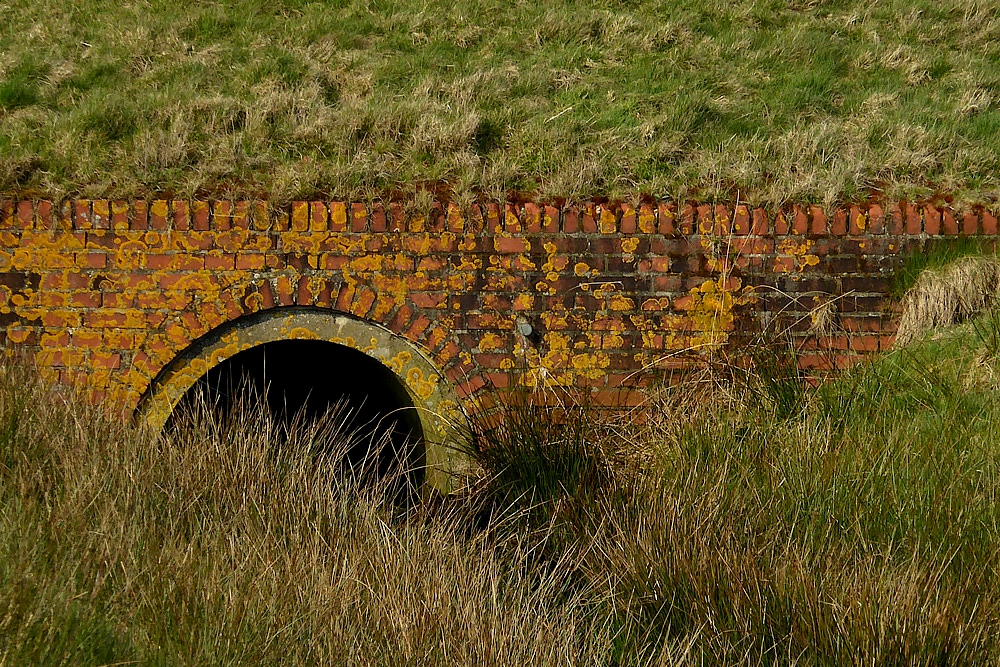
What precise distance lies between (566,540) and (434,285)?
1.53 meters

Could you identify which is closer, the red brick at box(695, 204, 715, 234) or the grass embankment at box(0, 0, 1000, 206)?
the red brick at box(695, 204, 715, 234)

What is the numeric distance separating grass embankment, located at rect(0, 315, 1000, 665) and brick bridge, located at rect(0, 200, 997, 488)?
1.32 feet

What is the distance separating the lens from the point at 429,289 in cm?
475

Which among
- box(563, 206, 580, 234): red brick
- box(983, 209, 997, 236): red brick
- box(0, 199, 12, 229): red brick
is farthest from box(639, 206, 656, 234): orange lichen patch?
box(0, 199, 12, 229): red brick

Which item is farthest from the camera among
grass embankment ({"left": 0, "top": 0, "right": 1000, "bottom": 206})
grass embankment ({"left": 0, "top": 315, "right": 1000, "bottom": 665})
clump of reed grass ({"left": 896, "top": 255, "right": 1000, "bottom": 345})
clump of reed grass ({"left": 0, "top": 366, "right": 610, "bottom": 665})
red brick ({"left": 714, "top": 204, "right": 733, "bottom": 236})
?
grass embankment ({"left": 0, "top": 0, "right": 1000, "bottom": 206})

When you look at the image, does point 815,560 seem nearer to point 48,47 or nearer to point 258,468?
point 258,468

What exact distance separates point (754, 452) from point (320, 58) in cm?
396

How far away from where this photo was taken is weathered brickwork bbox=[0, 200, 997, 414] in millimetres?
4727

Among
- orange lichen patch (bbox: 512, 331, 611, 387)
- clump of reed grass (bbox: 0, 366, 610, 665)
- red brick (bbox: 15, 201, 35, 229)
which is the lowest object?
clump of reed grass (bbox: 0, 366, 610, 665)

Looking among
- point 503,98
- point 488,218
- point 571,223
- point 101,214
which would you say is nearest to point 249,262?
point 101,214

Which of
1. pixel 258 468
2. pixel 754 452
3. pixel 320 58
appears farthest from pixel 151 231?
pixel 754 452

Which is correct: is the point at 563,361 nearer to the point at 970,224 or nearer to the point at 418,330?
the point at 418,330

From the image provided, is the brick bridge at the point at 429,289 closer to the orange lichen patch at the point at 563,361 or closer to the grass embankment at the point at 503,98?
the orange lichen patch at the point at 563,361

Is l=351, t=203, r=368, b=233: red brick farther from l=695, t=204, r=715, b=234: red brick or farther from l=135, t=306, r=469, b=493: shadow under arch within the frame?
l=695, t=204, r=715, b=234: red brick
